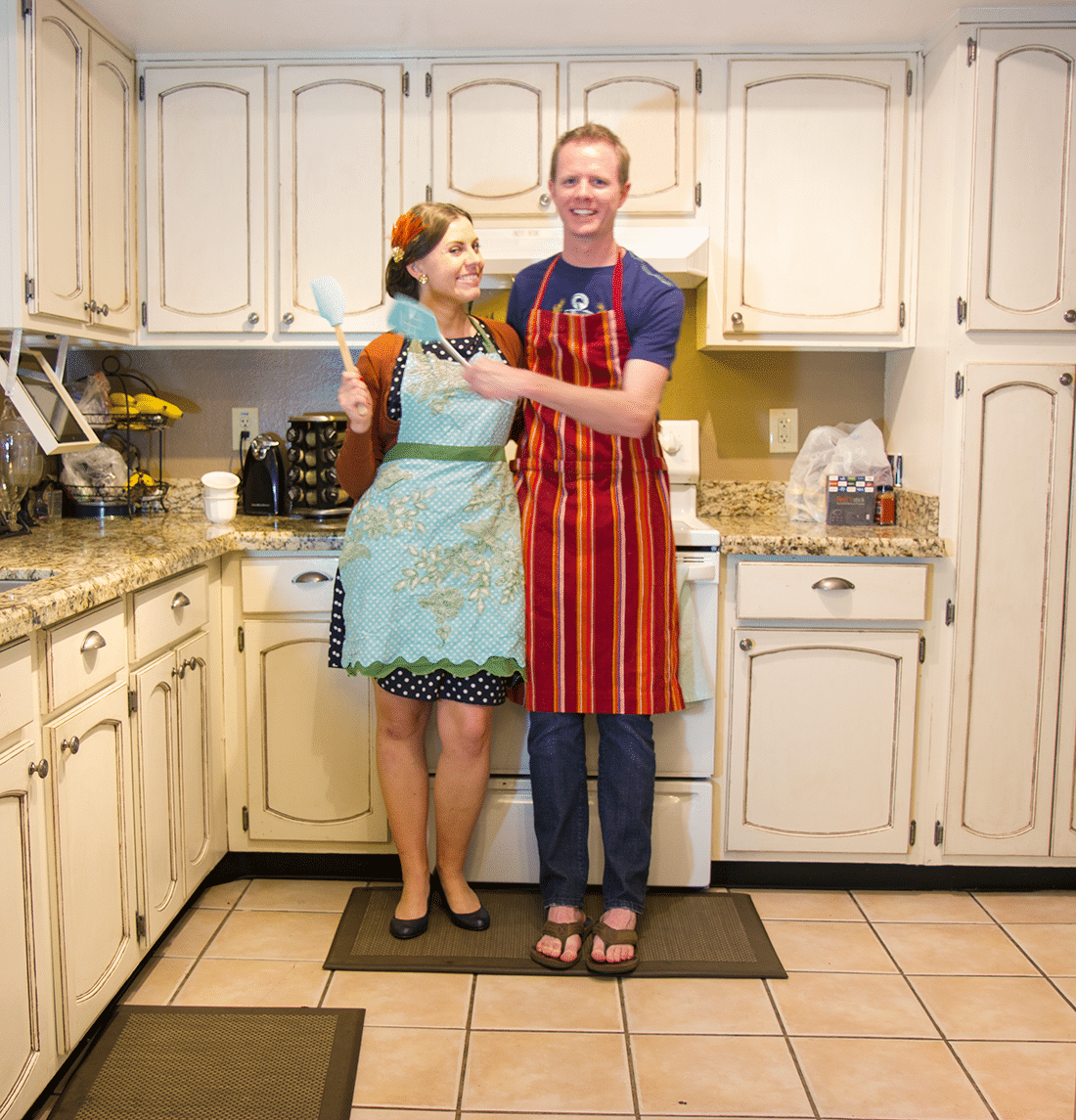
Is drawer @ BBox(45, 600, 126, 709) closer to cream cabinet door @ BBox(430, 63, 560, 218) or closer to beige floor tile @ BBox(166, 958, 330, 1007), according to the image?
beige floor tile @ BBox(166, 958, 330, 1007)

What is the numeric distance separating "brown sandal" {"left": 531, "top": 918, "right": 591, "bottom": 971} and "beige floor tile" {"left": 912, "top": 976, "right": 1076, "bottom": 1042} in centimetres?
66

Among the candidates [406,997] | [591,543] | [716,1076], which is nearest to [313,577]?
[591,543]

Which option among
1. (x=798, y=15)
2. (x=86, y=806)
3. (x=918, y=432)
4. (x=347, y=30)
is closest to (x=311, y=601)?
(x=86, y=806)

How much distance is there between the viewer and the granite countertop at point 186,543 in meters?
1.64

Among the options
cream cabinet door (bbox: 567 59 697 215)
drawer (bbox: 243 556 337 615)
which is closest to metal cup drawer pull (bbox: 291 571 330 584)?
drawer (bbox: 243 556 337 615)

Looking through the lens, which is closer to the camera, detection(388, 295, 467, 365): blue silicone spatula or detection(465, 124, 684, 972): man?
detection(388, 295, 467, 365): blue silicone spatula

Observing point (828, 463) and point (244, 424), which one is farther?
point (244, 424)

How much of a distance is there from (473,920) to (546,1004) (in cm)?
31

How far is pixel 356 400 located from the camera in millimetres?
1934

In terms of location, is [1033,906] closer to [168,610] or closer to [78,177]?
[168,610]

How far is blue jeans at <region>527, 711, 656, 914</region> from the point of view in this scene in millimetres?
2184

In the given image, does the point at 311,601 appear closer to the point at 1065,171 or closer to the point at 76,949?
the point at 76,949

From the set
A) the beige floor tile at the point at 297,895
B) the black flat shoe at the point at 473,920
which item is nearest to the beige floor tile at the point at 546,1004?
the black flat shoe at the point at 473,920

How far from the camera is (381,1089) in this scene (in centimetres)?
173
